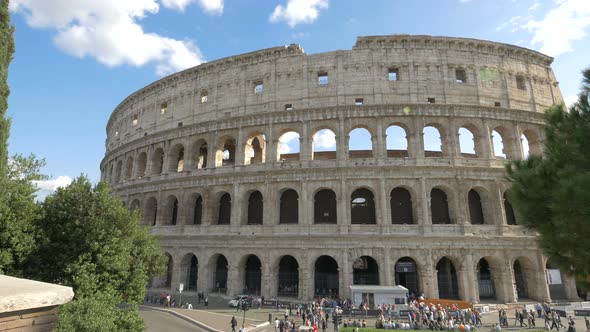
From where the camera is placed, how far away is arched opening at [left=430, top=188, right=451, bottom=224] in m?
23.1

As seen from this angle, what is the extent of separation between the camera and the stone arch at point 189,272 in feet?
82.7

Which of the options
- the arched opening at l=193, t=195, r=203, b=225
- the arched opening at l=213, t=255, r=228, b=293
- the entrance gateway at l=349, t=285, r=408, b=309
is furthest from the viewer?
the arched opening at l=193, t=195, r=203, b=225

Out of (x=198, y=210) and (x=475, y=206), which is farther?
(x=198, y=210)

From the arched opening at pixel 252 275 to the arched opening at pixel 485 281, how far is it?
50.0 feet

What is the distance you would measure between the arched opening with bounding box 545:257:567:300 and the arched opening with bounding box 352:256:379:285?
10.7 metres

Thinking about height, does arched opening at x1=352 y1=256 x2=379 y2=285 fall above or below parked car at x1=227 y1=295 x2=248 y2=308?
above

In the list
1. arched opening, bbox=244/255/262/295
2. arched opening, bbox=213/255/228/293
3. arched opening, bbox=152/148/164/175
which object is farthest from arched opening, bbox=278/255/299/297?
arched opening, bbox=152/148/164/175

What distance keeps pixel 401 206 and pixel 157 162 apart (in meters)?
21.2

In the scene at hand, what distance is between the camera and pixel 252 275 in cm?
2488

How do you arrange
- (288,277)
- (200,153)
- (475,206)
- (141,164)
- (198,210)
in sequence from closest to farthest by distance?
(475,206)
(288,277)
(198,210)
(200,153)
(141,164)

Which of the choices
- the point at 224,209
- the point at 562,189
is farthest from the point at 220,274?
the point at 562,189

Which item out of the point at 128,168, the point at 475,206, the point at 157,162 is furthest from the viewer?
the point at 128,168

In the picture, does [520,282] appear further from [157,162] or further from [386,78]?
[157,162]

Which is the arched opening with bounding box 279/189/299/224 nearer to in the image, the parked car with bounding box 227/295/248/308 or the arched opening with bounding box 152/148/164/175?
the parked car with bounding box 227/295/248/308
